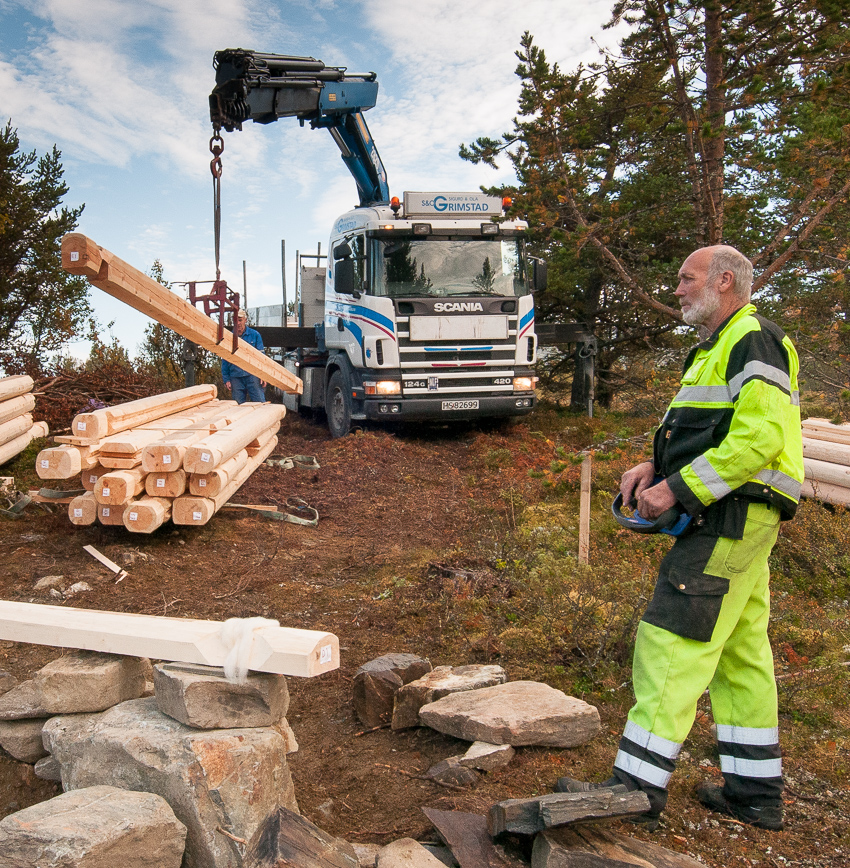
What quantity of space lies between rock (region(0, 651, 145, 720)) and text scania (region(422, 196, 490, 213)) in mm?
9280

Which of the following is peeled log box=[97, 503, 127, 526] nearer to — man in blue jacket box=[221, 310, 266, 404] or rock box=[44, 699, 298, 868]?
rock box=[44, 699, 298, 868]

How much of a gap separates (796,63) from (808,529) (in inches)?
170

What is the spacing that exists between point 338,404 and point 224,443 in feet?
19.2

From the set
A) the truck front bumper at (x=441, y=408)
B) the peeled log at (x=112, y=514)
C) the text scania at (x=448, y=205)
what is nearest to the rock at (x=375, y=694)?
the peeled log at (x=112, y=514)

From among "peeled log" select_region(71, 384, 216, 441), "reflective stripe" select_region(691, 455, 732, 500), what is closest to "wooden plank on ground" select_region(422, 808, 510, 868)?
"reflective stripe" select_region(691, 455, 732, 500)

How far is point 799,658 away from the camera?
459 cm

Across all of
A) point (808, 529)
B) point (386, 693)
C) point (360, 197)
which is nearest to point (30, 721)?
point (386, 693)

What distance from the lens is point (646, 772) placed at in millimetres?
2883

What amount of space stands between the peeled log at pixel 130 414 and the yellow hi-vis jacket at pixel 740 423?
211 inches

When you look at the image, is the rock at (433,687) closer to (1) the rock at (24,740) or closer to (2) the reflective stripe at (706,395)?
(1) the rock at (24,740)

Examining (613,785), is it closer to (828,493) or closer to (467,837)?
(467,837)

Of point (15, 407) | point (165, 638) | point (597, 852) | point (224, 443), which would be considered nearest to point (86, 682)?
point (165, 638)

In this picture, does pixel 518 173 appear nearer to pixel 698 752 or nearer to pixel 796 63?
pixel 796 63

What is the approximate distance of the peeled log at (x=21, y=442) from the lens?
9.52 m
